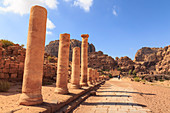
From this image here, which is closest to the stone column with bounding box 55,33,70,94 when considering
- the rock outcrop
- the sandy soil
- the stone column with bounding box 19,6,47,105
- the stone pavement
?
the stone pavement

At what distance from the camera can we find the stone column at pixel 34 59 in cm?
524

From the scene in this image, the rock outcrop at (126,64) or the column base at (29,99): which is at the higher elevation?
the rock outcrop at (126,64)

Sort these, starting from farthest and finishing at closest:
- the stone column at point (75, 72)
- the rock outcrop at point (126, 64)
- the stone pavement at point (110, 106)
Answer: the rock outcrop at point (126, 64), the stone column at point (75, 72), the stone pavement at point (110, 106)

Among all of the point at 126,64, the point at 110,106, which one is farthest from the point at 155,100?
the point at 126,64

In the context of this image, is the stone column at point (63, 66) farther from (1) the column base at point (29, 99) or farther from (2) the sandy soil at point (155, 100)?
(2) the sandy soil at point (155, 100)

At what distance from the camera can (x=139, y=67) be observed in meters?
86.3

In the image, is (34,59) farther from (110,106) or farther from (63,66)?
(110,106)

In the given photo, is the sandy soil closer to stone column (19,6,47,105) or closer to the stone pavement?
the stone pavement

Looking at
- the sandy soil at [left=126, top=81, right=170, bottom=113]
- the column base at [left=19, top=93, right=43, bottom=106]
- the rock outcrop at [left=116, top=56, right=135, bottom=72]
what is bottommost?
the sandy soil at [left=126, top=81, right=170, bottom=113]

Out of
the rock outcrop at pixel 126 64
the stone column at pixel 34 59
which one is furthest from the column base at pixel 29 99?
the rock outcrop at pixel 126 64

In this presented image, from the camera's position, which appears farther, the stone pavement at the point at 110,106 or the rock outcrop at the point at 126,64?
the rock outcrop at the point at 126,64

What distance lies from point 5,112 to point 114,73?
3053 inches

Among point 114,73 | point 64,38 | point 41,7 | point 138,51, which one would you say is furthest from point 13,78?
point 138,51

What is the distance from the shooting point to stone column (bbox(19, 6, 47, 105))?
524 cm
